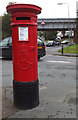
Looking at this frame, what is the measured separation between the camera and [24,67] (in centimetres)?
418

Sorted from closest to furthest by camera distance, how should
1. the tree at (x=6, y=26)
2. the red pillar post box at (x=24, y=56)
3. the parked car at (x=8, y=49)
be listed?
the red pillar post box at (x=24, y=56) < the parked car at (x=8, y=49) < the tree at (x=6, y=26)

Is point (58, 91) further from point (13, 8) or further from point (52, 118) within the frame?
point (13, 8)

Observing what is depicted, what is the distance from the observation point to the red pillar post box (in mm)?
4094

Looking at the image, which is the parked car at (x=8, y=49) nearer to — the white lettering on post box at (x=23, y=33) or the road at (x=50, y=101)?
the road at (x=50, y=101)

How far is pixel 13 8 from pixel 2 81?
140 inches

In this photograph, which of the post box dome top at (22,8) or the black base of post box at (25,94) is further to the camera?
the black base of post box at (25,94)

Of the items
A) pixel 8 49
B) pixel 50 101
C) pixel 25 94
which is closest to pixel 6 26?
pixel 8 49

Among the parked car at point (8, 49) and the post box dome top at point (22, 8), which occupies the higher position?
the post box dome top at point (22, 8)

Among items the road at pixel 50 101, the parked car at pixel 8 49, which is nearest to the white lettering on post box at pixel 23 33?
the road at pixel 50 101

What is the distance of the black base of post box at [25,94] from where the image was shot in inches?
165

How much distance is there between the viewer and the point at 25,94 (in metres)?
4.18

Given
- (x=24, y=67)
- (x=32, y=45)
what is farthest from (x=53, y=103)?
(x=32, y=45)

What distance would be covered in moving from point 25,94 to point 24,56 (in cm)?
85

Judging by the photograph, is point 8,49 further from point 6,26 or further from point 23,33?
point 6,26
